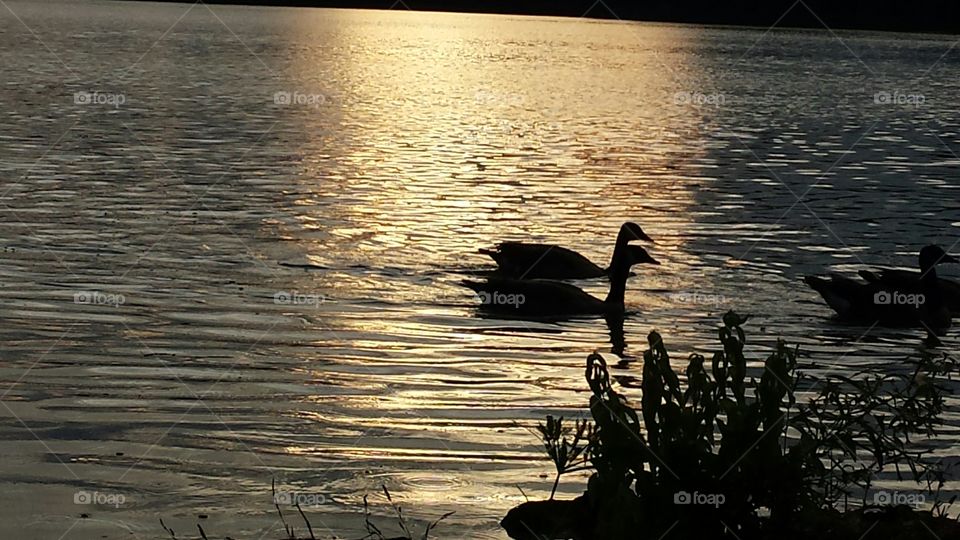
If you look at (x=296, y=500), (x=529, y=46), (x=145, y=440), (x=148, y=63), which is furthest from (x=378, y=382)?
(x=529, y=46)

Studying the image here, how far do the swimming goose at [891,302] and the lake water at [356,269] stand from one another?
0.27m

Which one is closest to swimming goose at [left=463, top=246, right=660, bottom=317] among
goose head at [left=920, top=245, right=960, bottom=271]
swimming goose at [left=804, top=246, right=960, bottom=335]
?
swimming goose at [left=804, top=246, right=960, bottom=335]

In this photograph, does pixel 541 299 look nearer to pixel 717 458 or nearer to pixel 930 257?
pixel 930 257

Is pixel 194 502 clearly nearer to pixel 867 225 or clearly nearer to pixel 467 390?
pixel 467 390

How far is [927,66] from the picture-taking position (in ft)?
284

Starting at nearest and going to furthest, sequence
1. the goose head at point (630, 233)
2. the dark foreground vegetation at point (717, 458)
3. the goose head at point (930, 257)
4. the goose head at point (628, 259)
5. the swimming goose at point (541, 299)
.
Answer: the dark foreground vegetation at point (717, 458), the swimming goose at point (541, 299), the goose head at point (628, 259), the goose head at point (630, 233), the goose head at point (930, 257)

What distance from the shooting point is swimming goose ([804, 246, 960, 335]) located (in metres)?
16.9

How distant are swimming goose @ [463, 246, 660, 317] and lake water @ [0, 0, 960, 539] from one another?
26 cm

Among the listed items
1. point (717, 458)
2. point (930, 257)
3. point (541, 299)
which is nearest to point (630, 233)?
point (541, 299)

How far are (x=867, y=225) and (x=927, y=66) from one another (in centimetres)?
6493

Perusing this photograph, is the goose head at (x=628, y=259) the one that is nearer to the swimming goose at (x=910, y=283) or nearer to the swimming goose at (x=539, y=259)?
the swimming goose at (x=539, y=259)

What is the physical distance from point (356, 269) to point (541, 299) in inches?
113

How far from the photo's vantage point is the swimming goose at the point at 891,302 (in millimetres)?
16938

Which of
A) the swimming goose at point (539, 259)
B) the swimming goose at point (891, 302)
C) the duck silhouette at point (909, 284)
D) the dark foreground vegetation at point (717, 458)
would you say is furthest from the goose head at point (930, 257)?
the dark foreground vegetation at point (717, 458)
